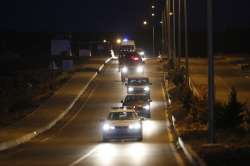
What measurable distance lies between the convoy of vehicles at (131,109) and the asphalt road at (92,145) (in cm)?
53

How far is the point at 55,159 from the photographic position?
27906mm

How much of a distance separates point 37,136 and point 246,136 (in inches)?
545

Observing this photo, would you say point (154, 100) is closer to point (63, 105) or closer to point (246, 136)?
point (63, 105)

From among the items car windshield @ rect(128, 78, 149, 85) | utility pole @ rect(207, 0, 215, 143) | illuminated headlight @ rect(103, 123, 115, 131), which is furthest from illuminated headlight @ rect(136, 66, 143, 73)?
utility pole @ rect(207, 0, 215, 143)

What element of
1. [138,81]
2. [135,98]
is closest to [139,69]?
[138,81]

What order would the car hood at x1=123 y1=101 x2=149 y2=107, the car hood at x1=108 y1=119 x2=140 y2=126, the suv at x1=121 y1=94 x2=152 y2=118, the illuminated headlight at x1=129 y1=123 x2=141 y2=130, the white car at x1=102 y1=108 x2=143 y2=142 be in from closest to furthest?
the illuminated headlight at x1=129 y1=123 x2=141 y2=130 → the white car at x1=102 y1=108 x2=143 y2=142 → the car hood at x1=108 y1=119 x2=140 y2=126 → the suv at x1=121 y1=94 x2=152 y2=118 → the car hood at x1=123 y1=101 x2=149 y2=107

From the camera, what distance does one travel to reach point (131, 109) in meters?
40.9

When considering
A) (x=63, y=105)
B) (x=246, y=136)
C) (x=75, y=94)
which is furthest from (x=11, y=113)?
(x=246, y=136)

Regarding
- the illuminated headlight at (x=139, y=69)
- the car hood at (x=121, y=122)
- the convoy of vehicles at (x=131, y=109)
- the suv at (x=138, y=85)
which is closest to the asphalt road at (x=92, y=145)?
the convoy of vehicles at (x=131, y=109)

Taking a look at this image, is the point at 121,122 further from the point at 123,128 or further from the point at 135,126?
the point at 135,126

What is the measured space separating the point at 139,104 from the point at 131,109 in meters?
11.0

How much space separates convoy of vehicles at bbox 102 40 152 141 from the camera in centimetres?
3769

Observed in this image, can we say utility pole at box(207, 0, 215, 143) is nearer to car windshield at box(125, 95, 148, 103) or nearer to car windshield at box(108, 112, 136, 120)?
car windshield at box(108, 112, 136, 120)

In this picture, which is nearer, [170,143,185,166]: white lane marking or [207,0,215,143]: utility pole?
[170,143,185,166]: white lane marking
